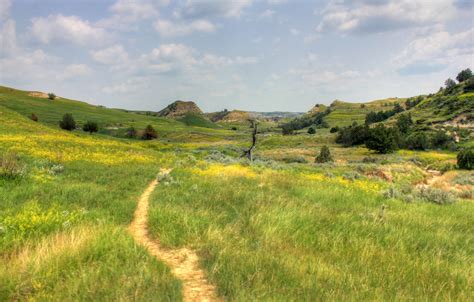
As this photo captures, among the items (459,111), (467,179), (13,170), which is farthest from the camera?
(459,111)

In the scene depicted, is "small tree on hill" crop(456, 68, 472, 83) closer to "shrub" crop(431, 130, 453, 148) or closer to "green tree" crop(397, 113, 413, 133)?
"green tree" crop(397, 113, 413, 133)

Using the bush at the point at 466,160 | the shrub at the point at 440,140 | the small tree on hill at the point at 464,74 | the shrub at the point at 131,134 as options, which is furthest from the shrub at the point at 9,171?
the small tree on hill at the point at 464,74

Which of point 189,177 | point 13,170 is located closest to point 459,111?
point 189,177

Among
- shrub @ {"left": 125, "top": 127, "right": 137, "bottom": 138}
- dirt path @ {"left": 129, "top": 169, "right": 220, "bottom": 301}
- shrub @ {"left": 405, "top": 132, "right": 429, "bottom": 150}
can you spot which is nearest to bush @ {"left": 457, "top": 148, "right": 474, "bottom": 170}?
shrub @ {"left": 405, "top": 132, "right": 429, "bottom": 150}

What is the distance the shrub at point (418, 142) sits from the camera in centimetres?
7044

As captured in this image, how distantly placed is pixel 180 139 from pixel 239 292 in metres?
97.5

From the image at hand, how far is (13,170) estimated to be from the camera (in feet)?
41.0

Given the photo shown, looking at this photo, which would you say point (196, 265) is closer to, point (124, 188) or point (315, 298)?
point (315, 298)

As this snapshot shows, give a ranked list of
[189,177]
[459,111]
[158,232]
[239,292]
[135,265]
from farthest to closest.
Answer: [459,111] < [189,177] < [158,232] < [135,265] < [239,292]

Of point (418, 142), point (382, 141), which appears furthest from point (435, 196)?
point (418, 142)

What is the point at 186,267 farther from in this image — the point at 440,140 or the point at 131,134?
the point at 131,134

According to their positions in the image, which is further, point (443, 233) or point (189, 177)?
point (189, 177)

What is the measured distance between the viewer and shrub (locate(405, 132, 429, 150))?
7044 cm

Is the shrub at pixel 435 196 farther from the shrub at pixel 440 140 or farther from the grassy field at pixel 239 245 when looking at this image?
the shrub at pixel 440 140
